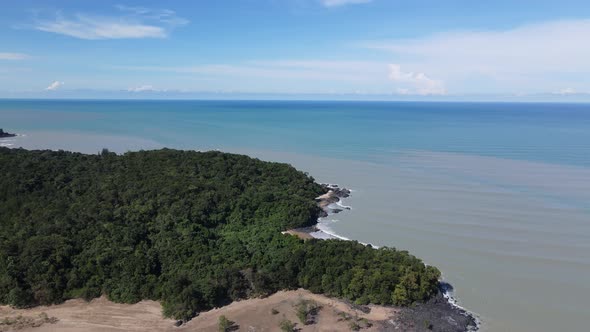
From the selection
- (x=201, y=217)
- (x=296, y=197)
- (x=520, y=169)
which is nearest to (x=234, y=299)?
(x=201, y=217)

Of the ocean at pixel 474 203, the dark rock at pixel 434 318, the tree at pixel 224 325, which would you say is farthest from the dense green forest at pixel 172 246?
the ocean at pixel 474 203

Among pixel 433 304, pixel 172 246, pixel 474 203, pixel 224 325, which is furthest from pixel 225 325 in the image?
pixel 474 203

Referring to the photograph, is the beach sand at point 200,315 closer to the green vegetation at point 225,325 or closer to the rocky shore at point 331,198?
the green vegetation at point 225,325

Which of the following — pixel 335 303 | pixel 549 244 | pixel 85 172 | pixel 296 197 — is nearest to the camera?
pixel 335 303

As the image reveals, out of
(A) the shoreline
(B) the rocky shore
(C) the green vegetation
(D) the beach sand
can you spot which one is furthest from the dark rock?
(B) the rocky shore

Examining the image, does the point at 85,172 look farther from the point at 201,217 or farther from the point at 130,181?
the point at 201,217

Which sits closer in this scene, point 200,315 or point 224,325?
point 224,325

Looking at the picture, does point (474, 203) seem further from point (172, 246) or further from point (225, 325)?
point (225, 325)

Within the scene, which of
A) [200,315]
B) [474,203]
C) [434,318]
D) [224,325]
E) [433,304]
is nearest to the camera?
[224,325]
